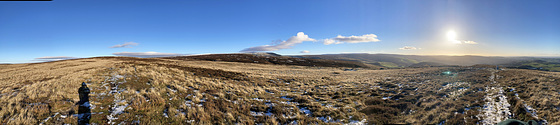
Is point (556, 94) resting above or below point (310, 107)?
above

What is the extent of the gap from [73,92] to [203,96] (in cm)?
679

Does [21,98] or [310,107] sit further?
[310,107]

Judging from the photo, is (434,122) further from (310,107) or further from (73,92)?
(73,92)

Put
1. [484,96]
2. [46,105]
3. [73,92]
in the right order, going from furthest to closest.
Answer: [484,96] < [73,92] < [46,105]

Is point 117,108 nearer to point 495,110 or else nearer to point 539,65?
point 495,110

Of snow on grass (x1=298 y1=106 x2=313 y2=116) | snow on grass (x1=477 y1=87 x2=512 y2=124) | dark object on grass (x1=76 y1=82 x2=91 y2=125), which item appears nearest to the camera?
dark object on grass (x1=76 y1=82 x2=91 y2=125)

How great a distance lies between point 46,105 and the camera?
7289mm

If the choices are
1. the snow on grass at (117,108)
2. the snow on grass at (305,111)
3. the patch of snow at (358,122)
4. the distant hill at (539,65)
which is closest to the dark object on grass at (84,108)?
the snow on grass at (117,108)

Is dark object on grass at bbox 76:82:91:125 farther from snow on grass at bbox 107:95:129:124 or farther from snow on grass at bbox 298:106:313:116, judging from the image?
snow on grass at bbox 298:106:313:116

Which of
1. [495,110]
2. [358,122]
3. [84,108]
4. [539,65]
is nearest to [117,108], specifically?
[84,108]

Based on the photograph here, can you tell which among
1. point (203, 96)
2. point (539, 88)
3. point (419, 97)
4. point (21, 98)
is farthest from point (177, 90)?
point (539, 88)

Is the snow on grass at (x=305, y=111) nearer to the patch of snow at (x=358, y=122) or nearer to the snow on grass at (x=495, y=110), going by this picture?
the patch of snow at (x=358, y=122)

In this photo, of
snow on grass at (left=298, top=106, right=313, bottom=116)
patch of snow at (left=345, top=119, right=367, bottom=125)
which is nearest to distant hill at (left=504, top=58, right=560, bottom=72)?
patch of snow at (left=345, top=119, right=367, bottom=125)

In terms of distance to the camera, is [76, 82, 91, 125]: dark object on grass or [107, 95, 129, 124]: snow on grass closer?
[76, 82, 91, 125]: dark object on grass
